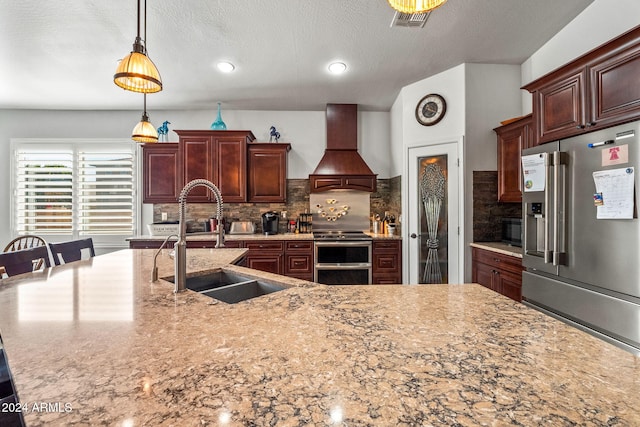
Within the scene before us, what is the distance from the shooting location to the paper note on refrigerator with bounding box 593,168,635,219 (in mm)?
1625

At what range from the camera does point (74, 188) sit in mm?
4504

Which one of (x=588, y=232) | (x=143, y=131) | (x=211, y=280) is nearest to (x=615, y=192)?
(x=588, y=232)

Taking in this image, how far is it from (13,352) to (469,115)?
12.3ft

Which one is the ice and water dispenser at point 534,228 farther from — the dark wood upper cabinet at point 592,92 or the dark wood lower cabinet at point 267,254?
the dark wood lower cabinet at point 267,254

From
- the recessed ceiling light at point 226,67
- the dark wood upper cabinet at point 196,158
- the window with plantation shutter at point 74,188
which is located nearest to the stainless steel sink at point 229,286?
the recessed ceiling light at point 226,67

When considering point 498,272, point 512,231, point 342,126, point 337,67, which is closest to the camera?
point 498,272

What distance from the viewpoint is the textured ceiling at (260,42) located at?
2.32 m

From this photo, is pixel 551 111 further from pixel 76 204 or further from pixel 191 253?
pixel 76 204

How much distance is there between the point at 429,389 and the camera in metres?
0.60

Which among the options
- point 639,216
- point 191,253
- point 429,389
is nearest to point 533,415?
point 429,389

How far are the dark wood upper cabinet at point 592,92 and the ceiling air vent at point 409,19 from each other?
3.35ft

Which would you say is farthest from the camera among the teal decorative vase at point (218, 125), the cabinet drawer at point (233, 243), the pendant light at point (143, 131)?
the teal decorative vase at point (218, 125)

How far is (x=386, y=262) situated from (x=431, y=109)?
1.99 meters

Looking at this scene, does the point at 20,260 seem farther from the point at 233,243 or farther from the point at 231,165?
the point at 231,165
